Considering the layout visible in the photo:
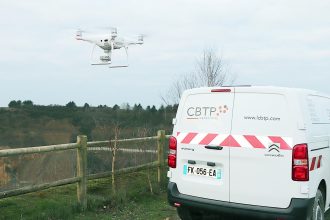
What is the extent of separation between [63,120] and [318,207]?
17.1 m

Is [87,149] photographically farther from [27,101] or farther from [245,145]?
[27,101]

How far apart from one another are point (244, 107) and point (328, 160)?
1760mm

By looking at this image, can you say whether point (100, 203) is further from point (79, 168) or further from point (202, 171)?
point (202, 171)

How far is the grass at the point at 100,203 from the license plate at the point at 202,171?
5.92 feet

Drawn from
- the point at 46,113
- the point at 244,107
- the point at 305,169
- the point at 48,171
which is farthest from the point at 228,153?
the point at 46,113

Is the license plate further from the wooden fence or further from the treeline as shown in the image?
the treeline

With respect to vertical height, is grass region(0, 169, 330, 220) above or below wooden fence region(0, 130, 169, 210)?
below

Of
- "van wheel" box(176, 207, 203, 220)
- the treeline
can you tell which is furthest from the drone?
"van wheel" box(176, 207, 203, 220)

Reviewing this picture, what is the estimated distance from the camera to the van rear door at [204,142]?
18.4 feet

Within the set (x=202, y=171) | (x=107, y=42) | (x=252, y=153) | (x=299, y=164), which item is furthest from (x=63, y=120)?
(x=299, y=164)

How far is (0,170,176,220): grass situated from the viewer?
6.84 metres

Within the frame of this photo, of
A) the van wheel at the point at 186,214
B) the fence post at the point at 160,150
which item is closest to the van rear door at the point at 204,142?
the van wheel at the point at 186,214

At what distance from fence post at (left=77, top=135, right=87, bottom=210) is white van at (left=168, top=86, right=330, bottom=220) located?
6.82ft

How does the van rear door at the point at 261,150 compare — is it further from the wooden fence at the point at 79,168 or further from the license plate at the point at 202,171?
the wooden fence at the point at 79,168
